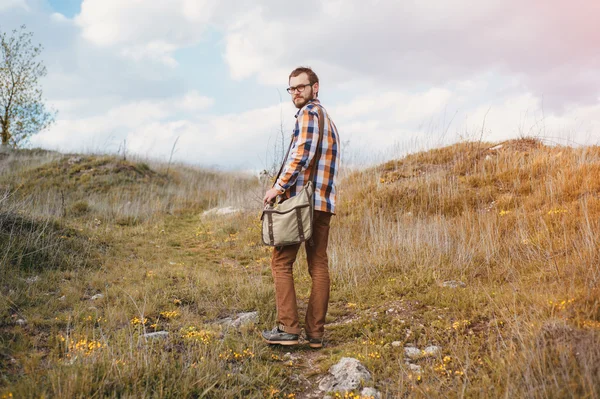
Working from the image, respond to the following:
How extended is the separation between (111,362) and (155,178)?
13.5 metres

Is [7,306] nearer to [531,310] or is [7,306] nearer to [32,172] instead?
[531,310]

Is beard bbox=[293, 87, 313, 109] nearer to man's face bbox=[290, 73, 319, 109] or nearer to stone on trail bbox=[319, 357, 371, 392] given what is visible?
man's face bbox=[290, 73, 319, 109]

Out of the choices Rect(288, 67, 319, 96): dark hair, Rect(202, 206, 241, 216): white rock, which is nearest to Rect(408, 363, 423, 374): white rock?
Rect(288, 67, 319, 96): dark hair

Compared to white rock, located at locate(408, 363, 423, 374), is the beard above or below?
above

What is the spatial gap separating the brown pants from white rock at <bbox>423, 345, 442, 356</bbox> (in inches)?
37.9

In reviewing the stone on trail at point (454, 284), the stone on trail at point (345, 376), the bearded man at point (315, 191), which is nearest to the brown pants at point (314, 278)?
the bearded man at point (315, 191)

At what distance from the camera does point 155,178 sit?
15.8 m

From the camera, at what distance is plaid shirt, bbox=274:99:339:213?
368 centimetres

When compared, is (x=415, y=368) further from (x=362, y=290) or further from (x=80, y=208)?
(x=80, y=208)

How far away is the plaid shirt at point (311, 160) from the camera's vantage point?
3680 millimetres

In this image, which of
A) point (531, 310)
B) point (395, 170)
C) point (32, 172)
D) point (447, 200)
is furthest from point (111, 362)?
point (32, 172)

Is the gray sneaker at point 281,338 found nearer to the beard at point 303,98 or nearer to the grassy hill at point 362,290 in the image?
the grassy hill at point 362,290

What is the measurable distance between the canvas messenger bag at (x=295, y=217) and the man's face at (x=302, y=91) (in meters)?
0.16

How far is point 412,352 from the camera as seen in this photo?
3814 millimetres
